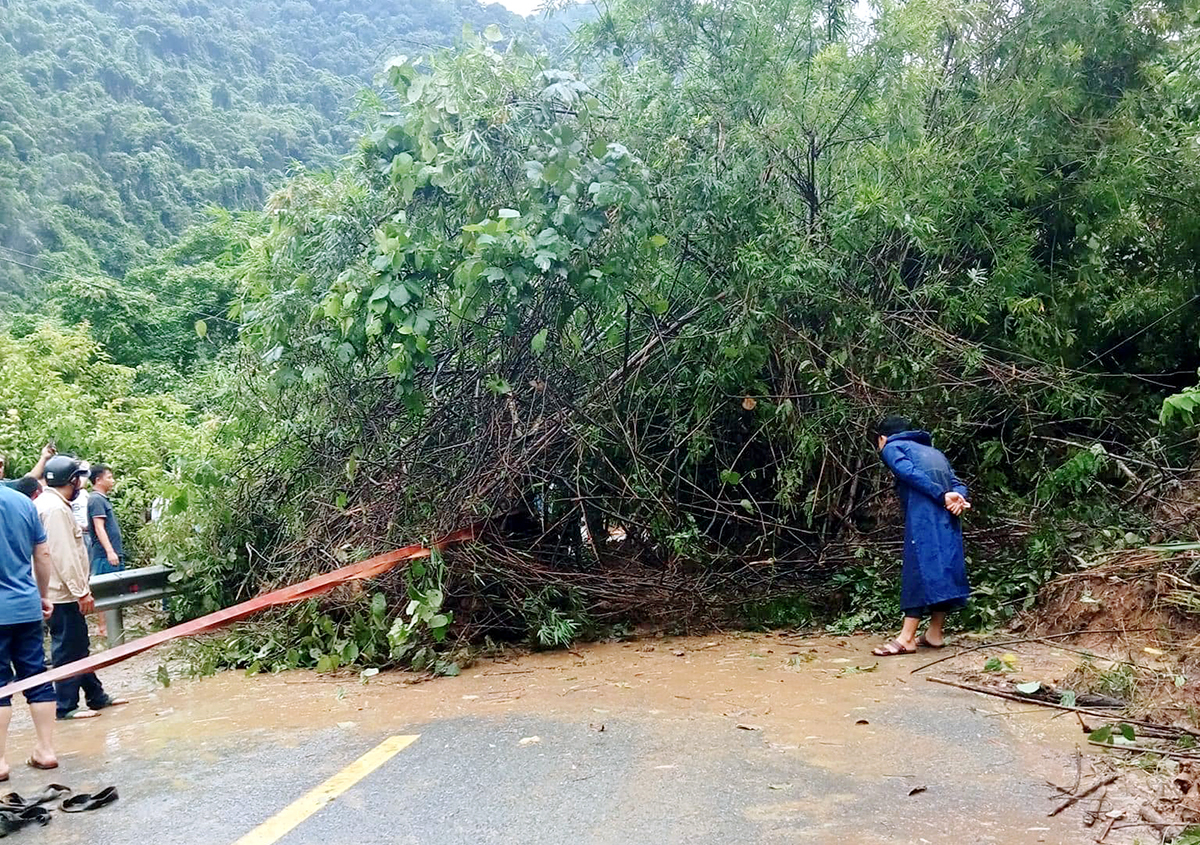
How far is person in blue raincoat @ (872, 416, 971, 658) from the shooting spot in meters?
6.64

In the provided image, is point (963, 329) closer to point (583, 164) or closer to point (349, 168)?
point (583, 164)

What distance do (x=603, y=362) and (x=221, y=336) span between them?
19.2 metres

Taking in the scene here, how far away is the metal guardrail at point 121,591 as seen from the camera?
25.6ft

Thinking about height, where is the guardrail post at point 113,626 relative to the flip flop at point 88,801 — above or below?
above

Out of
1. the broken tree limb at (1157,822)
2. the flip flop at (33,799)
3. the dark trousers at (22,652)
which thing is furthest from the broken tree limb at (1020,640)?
the dark trousers at (22,652)

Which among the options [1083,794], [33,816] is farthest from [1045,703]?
[33,816]

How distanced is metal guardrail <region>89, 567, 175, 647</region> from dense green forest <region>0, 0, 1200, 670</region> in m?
0.84

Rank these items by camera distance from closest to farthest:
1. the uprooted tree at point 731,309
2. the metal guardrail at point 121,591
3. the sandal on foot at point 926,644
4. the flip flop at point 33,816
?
the flip flop at point 33,816 → the sandal on foot at point 926,644 → the uprooted tree at point 731,309 → the metal guardrail at point 121,591

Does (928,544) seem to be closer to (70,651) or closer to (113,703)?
(113,703)

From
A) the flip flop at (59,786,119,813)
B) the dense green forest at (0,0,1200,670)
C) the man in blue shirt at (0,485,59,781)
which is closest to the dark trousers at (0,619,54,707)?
the man in blue shirt at (0,485,59,781)

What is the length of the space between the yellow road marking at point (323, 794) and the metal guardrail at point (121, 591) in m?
3.82

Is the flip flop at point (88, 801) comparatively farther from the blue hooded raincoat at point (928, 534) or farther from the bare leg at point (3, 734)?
the blue hooded raincoat at point (928, 534)

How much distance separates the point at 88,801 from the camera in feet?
14.3

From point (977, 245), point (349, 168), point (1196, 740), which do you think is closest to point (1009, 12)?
point (977, 245)
